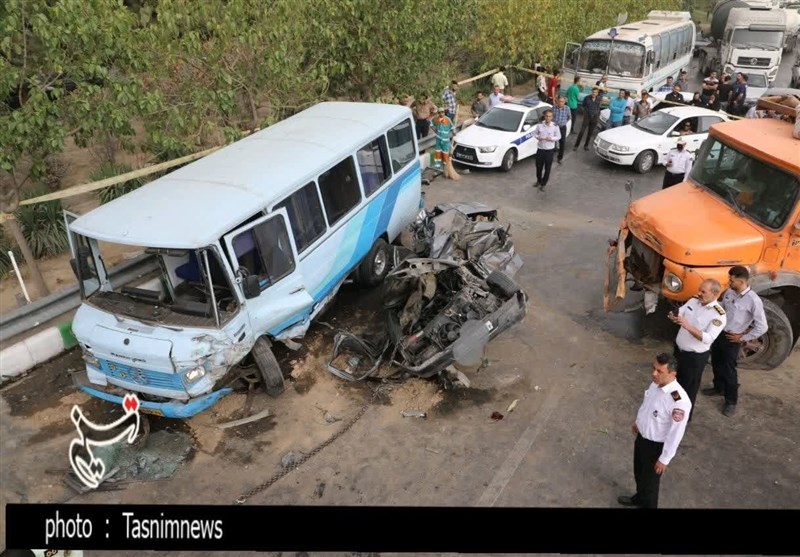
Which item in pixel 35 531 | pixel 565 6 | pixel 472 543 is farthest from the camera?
pixel 565 6

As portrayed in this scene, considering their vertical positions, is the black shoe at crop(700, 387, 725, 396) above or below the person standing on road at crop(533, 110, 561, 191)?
below

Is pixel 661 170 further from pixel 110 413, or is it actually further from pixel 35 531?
pixel 35 531

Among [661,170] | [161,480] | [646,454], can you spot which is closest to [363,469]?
[161,480]

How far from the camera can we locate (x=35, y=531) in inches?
138

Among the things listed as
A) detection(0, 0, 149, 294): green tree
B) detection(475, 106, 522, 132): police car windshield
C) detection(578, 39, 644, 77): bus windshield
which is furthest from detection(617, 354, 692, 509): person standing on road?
detection(578, 39, 644, 77): bus windshield

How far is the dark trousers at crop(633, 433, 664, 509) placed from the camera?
16.9 feet

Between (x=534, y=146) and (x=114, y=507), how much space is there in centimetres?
1398

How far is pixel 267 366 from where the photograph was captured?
23.5 ft

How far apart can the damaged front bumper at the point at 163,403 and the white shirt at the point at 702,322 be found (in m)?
4.96

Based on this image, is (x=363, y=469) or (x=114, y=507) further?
(x=363, y=469)

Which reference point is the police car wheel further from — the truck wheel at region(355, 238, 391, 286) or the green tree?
the green tree

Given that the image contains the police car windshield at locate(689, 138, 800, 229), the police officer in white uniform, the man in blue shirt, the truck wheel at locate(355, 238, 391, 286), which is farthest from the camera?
the man in blue shirt

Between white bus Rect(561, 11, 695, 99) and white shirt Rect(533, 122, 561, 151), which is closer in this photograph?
white shirt Rect(533, 122, 561, 151)

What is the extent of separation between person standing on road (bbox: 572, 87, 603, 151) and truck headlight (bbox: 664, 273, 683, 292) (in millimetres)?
10495
